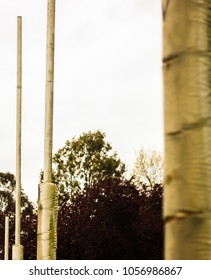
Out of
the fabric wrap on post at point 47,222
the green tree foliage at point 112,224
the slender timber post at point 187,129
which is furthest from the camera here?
the green tree foliage at point 112,224

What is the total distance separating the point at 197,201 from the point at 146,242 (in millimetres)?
44096

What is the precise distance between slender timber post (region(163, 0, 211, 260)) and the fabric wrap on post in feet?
23.2

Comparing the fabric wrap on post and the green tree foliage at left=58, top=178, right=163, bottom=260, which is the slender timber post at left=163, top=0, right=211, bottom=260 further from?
the green tree foliage at left=58, top=178, right=163, bottom=260

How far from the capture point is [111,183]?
49.9 metres

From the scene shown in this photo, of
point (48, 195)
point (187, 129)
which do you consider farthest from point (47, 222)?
Answer: point (187, 129)

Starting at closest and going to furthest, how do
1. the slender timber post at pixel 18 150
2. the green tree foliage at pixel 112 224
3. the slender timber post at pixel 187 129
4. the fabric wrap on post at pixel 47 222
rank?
the slender timber post at pixel 187 129
the fabric wrap on post at pixel 47 222
the slender timber post at pixel 18 150
the green tree foliage at pixel 112 224

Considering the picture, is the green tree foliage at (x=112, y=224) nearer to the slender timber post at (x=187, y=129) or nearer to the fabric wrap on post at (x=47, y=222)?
the fabric wrap on post at (x=47, y=222)

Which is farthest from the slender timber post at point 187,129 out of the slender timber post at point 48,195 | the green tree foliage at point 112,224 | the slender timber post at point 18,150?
the green tree foliage at point 112,224

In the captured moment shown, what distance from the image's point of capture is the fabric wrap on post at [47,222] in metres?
9.26

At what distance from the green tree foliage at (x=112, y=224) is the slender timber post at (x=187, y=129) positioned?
138 ft

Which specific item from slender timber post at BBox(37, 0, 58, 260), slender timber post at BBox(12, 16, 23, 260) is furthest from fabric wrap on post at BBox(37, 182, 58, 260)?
slender timber post at BBox(12, 16, 23, 260)

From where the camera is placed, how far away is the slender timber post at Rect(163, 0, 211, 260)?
213 centimetres

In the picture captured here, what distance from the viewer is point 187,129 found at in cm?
221

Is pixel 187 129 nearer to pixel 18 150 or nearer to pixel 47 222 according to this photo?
pixel 47 222
